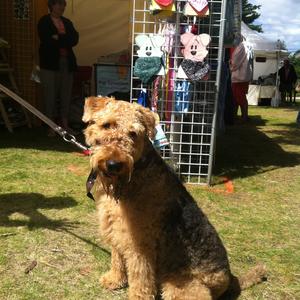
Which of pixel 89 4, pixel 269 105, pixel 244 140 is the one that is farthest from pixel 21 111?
pixel 269 105

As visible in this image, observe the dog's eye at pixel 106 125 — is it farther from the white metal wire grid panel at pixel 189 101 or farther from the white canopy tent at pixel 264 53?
the white canopy tent at pixel 264 53

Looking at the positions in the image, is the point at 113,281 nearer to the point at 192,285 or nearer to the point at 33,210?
the point at 192,285

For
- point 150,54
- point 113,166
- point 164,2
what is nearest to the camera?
point 113,166

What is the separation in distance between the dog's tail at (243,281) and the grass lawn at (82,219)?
0.24 feet

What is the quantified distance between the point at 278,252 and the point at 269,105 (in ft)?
47.6

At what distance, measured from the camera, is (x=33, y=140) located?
7.70m

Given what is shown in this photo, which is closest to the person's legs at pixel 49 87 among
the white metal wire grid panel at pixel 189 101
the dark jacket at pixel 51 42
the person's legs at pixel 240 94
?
the dark jacket at pixel 51 42

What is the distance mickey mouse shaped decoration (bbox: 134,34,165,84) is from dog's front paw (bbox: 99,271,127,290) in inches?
108

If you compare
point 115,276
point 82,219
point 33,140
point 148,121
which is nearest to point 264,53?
point 33,140

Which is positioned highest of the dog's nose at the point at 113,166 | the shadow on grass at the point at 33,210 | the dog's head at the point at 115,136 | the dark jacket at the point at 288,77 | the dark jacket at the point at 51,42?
the dark jacket at the point at 51,42

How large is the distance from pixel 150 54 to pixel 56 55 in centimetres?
280

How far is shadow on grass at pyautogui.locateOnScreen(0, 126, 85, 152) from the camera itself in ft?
23.8

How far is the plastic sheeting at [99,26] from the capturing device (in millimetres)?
9820

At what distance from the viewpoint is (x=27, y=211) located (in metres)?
4.57
